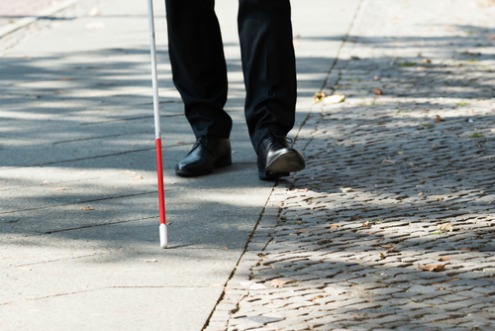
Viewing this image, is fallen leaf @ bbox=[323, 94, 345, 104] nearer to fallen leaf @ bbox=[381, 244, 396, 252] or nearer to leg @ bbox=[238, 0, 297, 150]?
leg @ bbox=[238, 0, 297, 150]

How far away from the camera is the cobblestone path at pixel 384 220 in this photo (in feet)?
11.4

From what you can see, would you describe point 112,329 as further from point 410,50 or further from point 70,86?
point 410,50

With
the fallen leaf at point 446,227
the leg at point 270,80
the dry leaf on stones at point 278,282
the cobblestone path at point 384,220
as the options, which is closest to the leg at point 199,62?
the leg at point 270,80

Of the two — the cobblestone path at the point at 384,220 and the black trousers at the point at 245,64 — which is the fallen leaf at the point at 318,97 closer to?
the cobblestone path at the point at 384,220

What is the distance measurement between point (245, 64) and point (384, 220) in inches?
41.7

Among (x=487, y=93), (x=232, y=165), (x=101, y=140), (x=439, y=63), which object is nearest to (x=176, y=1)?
(x=232, y=165)

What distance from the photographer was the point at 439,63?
873 cm

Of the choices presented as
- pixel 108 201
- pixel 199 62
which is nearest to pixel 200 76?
pixel 199 62

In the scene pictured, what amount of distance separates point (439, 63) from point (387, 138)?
2.82 meters

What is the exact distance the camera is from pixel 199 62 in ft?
17.6

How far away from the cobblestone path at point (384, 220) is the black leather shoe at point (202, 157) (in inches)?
16.3

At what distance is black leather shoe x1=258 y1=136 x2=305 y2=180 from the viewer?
498 centimetres

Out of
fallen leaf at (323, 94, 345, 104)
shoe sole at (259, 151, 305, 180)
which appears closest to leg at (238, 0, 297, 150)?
shoe sole at (259, 151, 305, 180)

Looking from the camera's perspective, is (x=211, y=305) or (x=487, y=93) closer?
(x=211, y=305)
